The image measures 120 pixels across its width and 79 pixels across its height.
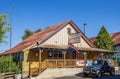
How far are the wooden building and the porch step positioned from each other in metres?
0.52

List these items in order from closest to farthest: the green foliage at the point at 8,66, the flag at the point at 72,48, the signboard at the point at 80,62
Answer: the green foliage at the point at 8,66 < the flag at the point at 72,48 < the signboard at the point at 80,62

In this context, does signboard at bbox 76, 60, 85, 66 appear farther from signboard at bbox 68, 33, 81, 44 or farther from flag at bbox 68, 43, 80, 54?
signboard at bbox 68, 33, 81, 44

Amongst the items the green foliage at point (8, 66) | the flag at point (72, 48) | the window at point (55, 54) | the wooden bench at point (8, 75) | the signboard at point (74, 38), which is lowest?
the wooden bench at point (8, 75)

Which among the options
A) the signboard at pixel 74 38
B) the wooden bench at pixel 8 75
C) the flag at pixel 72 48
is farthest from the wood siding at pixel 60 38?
the wooden bench at pixel 8 75

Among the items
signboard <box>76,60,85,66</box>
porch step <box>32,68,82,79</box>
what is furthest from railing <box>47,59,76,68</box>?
signboard <box>76,60,85,66</box>

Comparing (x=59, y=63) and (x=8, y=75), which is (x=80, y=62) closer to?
(x=59, y=63)

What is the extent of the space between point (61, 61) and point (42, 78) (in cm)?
418

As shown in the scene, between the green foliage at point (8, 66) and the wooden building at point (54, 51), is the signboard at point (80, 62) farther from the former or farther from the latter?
the green foliage at point (8, 66)

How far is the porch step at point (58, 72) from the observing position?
3114 centimetres

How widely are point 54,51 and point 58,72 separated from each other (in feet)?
13.5

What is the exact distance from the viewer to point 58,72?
108 feet

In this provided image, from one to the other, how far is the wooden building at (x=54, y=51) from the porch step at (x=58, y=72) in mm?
518

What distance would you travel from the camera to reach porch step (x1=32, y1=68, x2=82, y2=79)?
31.1 m

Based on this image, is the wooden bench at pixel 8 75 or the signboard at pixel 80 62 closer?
the wooden bench at pixel 8 75
